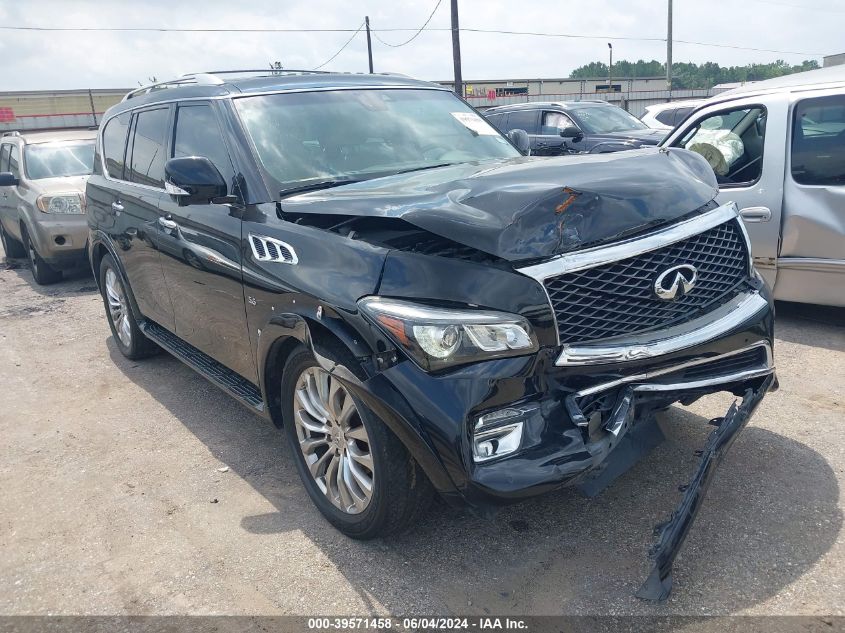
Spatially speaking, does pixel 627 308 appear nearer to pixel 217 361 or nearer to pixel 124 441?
pixel 217 361

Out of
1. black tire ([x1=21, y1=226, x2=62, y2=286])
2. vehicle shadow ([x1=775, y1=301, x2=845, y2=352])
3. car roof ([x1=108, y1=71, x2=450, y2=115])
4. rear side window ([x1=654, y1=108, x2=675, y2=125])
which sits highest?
car roof ([x1=108, y1=71, x2=450, y2=115])

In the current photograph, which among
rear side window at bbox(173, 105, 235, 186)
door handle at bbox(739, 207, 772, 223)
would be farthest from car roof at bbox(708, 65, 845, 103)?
rear side window at bbox(173, 105, 235, 186)

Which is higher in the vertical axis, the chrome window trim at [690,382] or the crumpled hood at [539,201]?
the crumpled hood at [539,201]

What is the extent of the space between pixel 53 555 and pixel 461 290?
2.23 metres

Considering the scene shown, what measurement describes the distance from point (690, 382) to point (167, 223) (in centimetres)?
307

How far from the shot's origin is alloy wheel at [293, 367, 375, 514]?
2900mm

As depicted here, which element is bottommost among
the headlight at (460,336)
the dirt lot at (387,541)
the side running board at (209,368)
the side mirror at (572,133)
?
the dirt lot at (387,541)

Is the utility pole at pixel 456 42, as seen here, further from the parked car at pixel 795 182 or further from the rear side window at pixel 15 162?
the parked car at pixel 795 182

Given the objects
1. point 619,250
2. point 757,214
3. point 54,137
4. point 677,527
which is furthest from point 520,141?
point 54,137

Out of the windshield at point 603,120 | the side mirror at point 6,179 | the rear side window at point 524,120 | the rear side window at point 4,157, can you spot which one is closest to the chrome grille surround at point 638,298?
the side mirror at point 6,179

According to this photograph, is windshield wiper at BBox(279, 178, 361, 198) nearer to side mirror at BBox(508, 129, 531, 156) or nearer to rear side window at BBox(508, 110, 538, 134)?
side mirror at BBox(508, 129, 531, 156)

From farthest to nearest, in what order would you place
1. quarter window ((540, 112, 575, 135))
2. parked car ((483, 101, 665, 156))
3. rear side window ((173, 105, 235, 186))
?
1. quarter window ((540, 112, 575, 135))
2. parked car ((483, 101, 665, 156))
3. rear side window ((173, 105, 235, 186))

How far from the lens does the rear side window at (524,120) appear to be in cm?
1284

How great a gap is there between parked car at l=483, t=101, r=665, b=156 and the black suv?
847 cm
